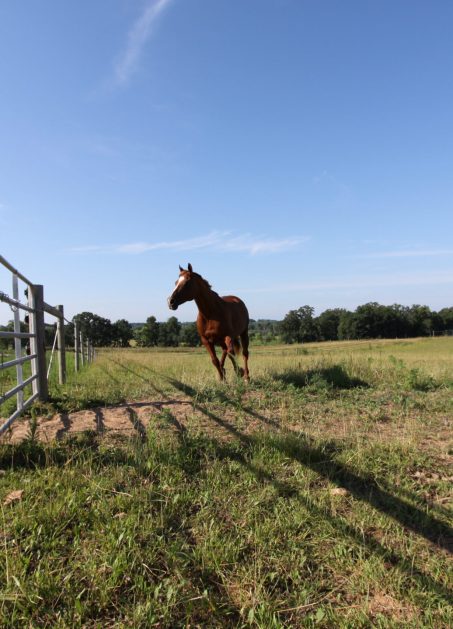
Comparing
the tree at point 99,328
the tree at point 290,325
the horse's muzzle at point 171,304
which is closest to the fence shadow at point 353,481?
the horse's muzzle at point 171,304

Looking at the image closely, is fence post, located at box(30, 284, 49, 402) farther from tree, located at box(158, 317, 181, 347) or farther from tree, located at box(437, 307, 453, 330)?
tree, located at box(437, 307, 453, 330)

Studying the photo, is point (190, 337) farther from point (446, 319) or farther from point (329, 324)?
point (446, 319)

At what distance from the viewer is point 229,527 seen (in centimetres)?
230

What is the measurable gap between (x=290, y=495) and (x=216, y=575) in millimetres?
978

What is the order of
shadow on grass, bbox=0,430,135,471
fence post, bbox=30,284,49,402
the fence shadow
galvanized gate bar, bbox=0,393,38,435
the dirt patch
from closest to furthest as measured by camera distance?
1. the fence shadow
2. shadow on grass, bbox=0,430,135,471
3. galvanized gate bar, bbox=0,393,38,435
4. the dirt patch
5. fence post, bbox=30,284,49,402

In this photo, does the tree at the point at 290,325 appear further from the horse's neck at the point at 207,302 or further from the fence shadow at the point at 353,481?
the fence shadow at the point at 353,481

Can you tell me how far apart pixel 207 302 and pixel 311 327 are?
329ft

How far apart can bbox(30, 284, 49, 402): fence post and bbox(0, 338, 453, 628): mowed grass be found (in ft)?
6.62

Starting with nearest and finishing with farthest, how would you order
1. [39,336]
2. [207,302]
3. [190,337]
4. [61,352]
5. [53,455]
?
[53,455] → [39,336] → [207,302] → [61,352] → [190,337]

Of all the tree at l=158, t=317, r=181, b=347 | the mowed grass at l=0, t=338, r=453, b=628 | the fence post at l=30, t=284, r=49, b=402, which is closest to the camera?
the mowed grass at l=0, t=338, r=453, b=628

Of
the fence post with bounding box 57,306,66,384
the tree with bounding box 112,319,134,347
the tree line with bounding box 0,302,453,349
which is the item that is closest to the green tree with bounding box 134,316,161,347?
the tree line with bounding box 0,302,453,349

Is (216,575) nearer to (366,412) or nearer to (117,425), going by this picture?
(117,425)

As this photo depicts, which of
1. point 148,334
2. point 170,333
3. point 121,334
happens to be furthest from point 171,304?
point 121,334

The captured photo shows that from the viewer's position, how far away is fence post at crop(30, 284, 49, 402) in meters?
5.29
